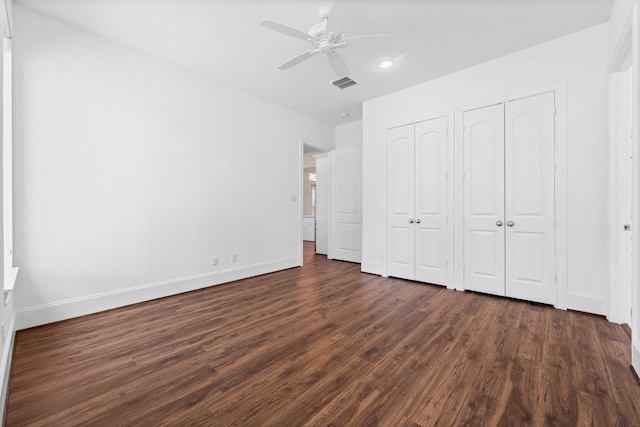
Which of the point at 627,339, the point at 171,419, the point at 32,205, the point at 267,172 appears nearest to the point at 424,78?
the point at 267,172

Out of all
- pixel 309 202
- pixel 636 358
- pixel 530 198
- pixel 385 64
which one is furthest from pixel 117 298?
pixel 309 202

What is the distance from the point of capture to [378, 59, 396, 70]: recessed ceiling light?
10.6ft

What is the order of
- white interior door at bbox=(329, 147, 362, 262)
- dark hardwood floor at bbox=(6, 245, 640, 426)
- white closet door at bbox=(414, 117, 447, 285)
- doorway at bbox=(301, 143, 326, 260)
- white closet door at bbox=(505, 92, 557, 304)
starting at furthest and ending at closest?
doorway at bbox=(301, 143, 326, 260) < white interior door at bbox=(329, 147, 362, 262) < white closet door at bbox=(414, 117, 447, 285) < white closet door at bbox=(505, 92, 557, 304) < dark hardwood floor at bbox=(6, 245, 640, 426)

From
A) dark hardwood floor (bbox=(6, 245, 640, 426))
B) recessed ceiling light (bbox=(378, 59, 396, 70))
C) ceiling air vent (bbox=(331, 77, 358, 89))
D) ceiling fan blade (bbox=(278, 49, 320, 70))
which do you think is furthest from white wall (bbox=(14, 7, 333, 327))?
recessed ceiling light (bbox=(378, 59, 396, 70))

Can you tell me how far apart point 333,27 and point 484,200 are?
104 inches

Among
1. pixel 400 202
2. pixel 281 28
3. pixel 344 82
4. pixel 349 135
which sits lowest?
pixel 400 202

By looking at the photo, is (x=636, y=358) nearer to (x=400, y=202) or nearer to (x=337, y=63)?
(x=400, y=202)

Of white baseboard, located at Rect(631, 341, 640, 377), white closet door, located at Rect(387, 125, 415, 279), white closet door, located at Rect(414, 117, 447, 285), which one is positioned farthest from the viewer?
white closet door, located at Rect(387, 125, 415, 279)

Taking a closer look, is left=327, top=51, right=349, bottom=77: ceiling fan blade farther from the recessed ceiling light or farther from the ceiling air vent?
the ceiling air vent

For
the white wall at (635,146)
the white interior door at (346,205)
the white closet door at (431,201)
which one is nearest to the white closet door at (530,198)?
the white closet door at (431,201)

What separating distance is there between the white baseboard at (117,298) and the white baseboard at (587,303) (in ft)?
12.9

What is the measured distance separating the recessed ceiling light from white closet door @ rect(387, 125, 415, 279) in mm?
938

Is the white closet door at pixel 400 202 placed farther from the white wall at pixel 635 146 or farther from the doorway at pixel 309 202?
the doorway at pixel 309 202

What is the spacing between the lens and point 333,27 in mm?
2652
